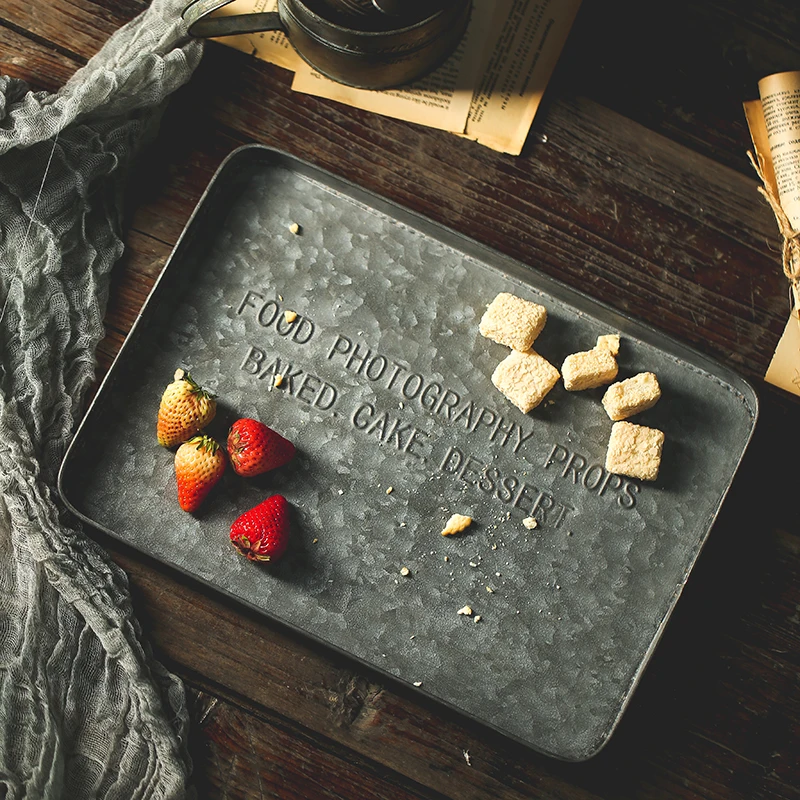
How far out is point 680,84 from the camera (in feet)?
3.85

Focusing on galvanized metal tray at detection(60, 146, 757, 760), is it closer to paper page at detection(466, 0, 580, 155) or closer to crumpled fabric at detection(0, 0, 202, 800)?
crumpled fabric at detection(0, 0, 202, 800)

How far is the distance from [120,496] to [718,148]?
102 cm

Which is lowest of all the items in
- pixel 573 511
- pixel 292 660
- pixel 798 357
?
pixel 292 660

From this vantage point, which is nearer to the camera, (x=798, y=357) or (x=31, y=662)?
(x=31, y=662)

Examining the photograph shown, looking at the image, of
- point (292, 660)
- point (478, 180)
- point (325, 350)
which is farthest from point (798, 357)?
point (292, 660)

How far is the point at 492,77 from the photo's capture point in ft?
3.76

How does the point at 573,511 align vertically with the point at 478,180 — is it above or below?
below

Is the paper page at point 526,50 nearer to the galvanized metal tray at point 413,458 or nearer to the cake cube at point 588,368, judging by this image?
the galvanized metal tray at point 413,458

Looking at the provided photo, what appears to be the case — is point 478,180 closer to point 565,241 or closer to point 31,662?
point 565,241

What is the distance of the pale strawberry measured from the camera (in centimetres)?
101

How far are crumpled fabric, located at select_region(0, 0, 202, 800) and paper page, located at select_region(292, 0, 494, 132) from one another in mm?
187

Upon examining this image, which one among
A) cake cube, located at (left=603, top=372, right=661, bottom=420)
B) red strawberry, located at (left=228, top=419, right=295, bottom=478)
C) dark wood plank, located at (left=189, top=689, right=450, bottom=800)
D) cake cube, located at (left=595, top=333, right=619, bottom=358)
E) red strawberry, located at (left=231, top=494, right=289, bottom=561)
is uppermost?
cake cube, located at (left=595, top=333, right=619, bottom=358)

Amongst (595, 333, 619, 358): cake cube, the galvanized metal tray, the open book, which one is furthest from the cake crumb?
the open book

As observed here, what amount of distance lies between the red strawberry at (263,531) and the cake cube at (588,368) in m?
0.43
